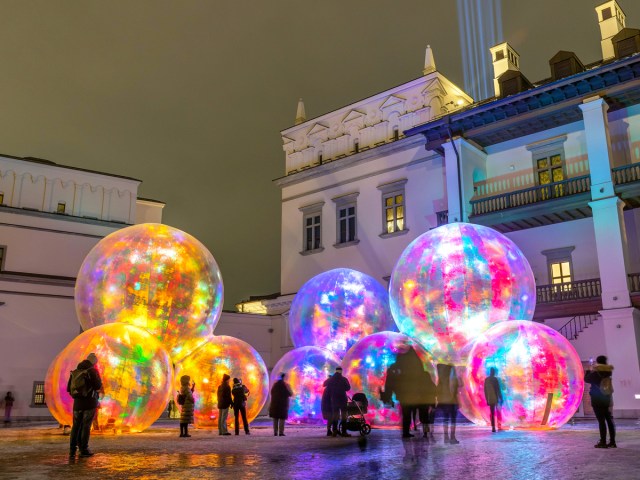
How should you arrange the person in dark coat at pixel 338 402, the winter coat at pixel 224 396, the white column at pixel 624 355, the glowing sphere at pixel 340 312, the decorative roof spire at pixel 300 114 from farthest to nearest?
the decorative roof spire at pixel 300 114, the white column at pixel 624 355, the glowing sphere at pixel 340 312, the winter coat at pixel 224 396, the person in dark coat at pixel 338 402

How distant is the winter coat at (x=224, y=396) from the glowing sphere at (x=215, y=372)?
1.78ft

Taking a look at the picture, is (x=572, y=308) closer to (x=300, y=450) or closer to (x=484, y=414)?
(x=484, y=414)

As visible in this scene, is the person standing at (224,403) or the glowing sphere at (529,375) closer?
the glowing sphere at (529,375)

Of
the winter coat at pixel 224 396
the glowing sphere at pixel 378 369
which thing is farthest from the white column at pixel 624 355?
the winter coat at pixel 224 396

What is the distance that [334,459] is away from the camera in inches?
306

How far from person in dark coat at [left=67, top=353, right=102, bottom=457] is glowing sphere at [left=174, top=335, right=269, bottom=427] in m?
5.31

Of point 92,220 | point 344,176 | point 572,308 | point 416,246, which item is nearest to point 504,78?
point 344,176

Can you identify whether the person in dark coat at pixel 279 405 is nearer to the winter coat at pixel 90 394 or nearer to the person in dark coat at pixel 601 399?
the winter coat at pixel 90 394

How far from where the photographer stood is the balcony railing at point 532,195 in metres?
23.7

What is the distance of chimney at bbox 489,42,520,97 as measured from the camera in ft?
103

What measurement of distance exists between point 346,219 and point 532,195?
10560 mm

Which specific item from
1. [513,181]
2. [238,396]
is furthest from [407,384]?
[513,181]

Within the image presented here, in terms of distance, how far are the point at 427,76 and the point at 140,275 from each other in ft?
70.7

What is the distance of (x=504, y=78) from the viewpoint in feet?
95.4
